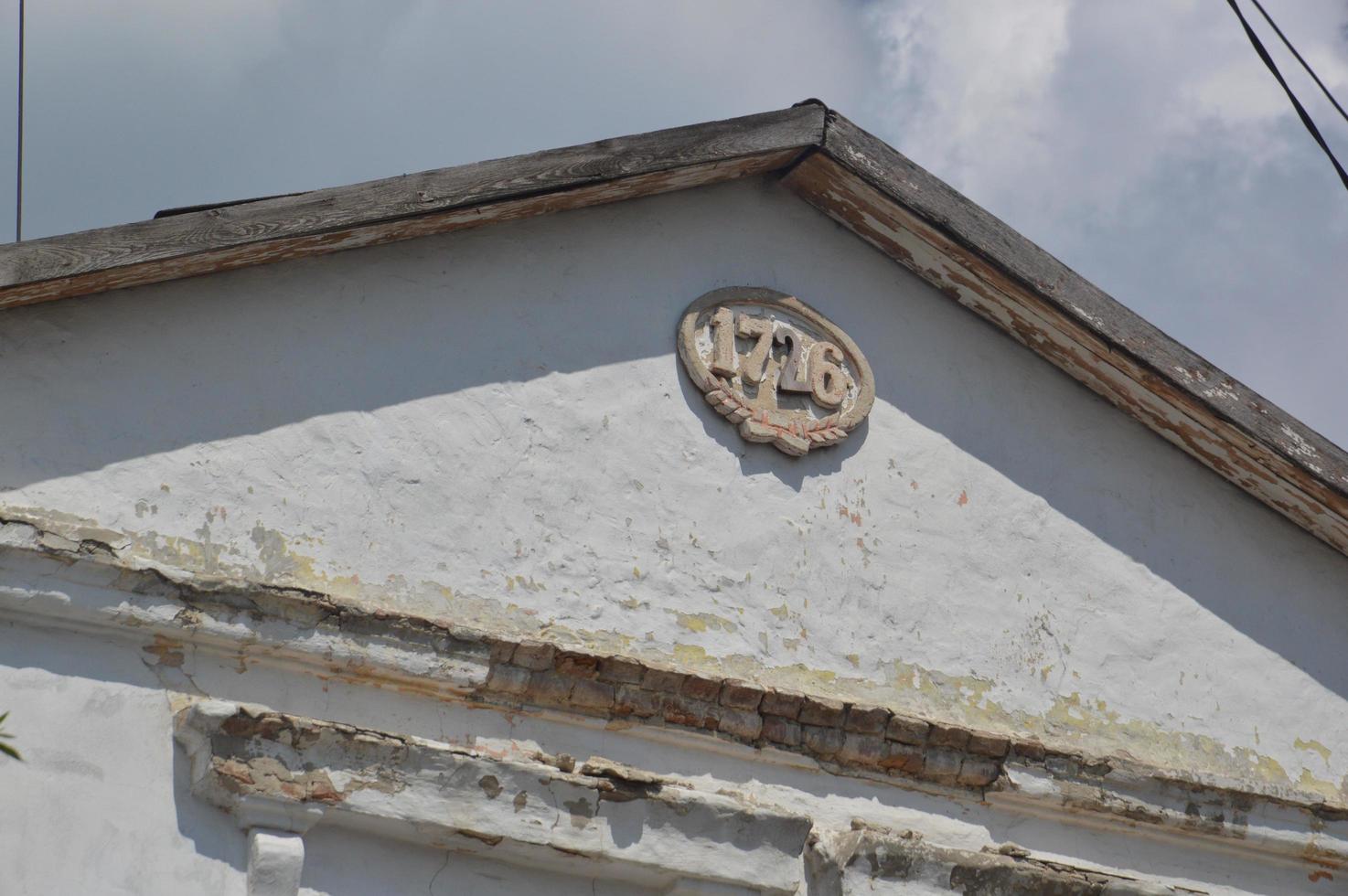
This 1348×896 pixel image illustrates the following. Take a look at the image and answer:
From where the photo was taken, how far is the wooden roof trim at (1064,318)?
5.98m

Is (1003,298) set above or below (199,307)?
above

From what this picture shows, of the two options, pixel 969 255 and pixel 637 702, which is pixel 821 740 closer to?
pixel 637 702

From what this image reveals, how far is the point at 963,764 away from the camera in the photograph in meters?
5.22

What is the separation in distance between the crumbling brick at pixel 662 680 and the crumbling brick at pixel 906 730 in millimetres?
701

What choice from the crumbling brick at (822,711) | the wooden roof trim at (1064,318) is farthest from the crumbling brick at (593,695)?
the wooden roof trim at (1064,318)

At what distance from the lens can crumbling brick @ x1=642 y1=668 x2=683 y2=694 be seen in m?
4.90

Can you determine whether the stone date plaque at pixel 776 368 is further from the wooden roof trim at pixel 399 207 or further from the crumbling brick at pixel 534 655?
the crumbling brick at pixel 534 655

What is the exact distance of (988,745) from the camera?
523cm

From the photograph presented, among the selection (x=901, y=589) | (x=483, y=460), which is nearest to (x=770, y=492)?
(x=901, y=589)

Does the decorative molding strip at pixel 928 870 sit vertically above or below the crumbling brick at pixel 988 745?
below

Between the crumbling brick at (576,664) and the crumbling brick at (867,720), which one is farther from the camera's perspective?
the crumbling brick at (867,720)

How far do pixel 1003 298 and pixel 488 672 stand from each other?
2.53 m

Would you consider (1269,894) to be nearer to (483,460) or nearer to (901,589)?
(901,589)

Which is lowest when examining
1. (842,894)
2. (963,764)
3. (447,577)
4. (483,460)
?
(842,894)
